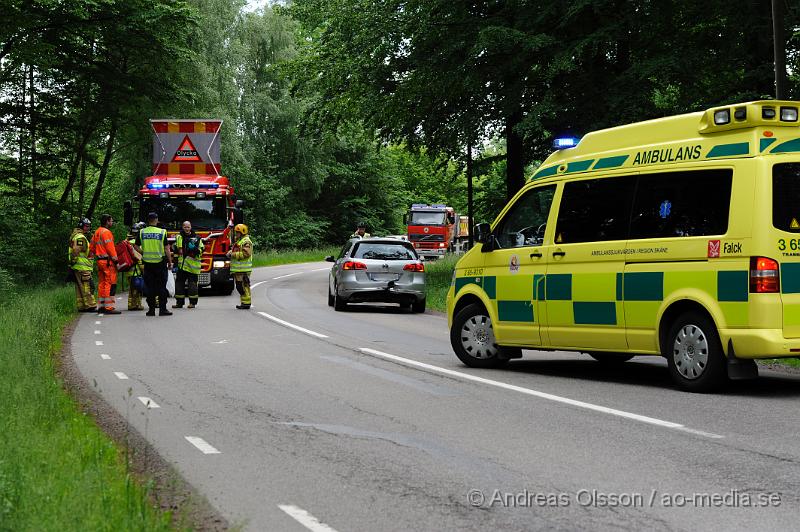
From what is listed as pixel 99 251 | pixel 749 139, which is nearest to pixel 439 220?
pixel 99 251

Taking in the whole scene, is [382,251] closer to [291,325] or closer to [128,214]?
[291,325]

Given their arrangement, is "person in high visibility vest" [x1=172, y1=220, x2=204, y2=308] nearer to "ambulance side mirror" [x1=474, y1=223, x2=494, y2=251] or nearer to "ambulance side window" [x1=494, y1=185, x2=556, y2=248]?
"ambulance side mirror" [x1=474, y1=223, x2=494, y2=251]

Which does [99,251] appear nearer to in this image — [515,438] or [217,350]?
[217,350]

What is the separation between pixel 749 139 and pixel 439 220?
5100 cm

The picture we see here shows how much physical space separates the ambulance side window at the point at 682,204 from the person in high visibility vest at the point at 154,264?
41.9ft

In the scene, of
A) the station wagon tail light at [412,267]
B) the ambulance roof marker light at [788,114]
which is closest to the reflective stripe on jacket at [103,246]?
the station wagon tail light at [412,267]

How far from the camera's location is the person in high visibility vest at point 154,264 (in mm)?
21297

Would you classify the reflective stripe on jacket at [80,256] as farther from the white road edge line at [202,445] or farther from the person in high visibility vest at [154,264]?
the white road edge line at [202,445]

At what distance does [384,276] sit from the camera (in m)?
22.9

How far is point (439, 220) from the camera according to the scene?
60.6 m

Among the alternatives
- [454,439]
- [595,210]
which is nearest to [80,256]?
[595,210]

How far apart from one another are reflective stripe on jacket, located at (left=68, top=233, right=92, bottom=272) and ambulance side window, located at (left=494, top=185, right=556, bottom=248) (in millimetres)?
12029

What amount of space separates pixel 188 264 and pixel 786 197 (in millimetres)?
15825

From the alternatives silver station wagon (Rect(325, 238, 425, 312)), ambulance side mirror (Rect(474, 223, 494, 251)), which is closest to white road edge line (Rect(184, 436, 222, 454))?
ambulance side mirror (Rect(474, 223, 494, 251))
